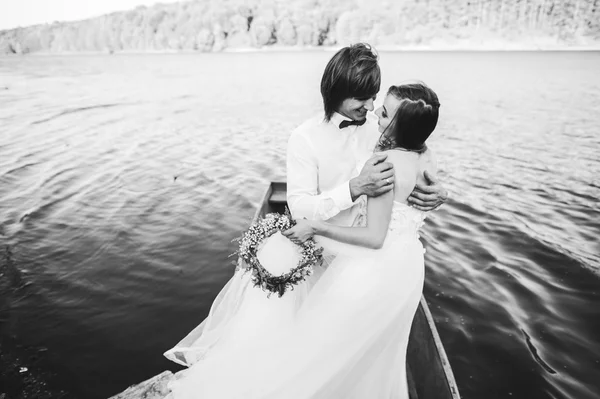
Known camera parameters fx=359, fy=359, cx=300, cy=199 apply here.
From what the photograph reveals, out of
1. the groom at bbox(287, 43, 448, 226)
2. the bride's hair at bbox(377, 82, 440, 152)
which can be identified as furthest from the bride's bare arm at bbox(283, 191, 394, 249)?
the bride's hair at bbox(377, 82, 440, 152)

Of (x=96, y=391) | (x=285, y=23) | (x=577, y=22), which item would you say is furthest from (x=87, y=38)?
(x=96, y=391)

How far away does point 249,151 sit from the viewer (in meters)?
17.5

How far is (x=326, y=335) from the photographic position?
263 cm

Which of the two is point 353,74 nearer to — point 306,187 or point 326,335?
point 306,187

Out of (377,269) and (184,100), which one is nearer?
(377,269)

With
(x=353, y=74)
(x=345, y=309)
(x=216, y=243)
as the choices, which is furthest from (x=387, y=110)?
(x=216, y=243)

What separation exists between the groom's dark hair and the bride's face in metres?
0.12

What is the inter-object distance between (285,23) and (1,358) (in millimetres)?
200584

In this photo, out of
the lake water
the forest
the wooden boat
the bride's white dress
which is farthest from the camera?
the forest

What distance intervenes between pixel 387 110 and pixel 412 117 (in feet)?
0.77

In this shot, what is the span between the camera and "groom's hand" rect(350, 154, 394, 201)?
2.39 metres

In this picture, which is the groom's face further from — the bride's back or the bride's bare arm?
the bride's bare arm

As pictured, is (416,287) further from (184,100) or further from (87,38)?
(87,38)

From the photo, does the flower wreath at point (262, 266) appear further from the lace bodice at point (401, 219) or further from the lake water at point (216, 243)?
the lake water at point (216, 243)
